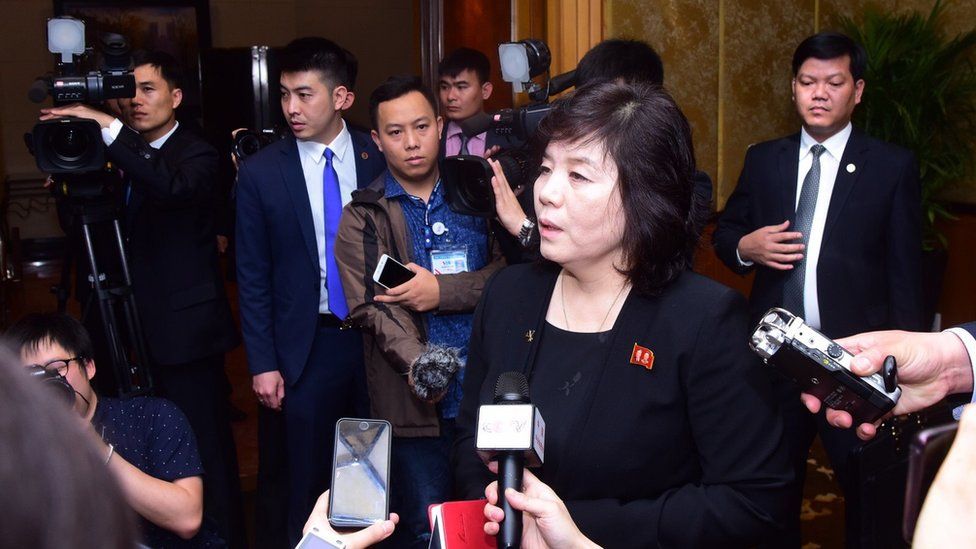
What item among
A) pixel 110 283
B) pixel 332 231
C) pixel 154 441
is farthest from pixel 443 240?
pixel 110 283

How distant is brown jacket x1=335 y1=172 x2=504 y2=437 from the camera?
278cm

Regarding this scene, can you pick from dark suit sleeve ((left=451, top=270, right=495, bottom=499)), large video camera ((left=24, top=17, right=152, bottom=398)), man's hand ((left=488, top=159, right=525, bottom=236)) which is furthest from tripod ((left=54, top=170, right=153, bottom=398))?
dark suit sleeve ((left=451, top=270, right=495, bottom=499))

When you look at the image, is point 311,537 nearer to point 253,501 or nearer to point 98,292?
point 98,292

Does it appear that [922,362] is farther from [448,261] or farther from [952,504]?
[448,261]

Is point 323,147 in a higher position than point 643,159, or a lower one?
lower

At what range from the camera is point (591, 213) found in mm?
1780

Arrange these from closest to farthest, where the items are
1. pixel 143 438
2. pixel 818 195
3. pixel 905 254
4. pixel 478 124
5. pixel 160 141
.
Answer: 1. pixel 143 438
2. pixel 478 124
3. pixel 905 254
4. pixel 818 195
5. pixel 160 141

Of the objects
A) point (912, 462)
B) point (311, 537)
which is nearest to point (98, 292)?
point (311, 537)

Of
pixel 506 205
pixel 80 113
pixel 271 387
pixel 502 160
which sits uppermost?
pixel 80 113

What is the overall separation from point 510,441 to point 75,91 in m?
2.29

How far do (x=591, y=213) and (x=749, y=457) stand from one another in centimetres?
50

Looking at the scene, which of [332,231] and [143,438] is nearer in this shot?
[143,438]

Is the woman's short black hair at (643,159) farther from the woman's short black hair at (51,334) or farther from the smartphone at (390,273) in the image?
the woman's short black hair at (51,334)

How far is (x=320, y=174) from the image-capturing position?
3.28 meters
